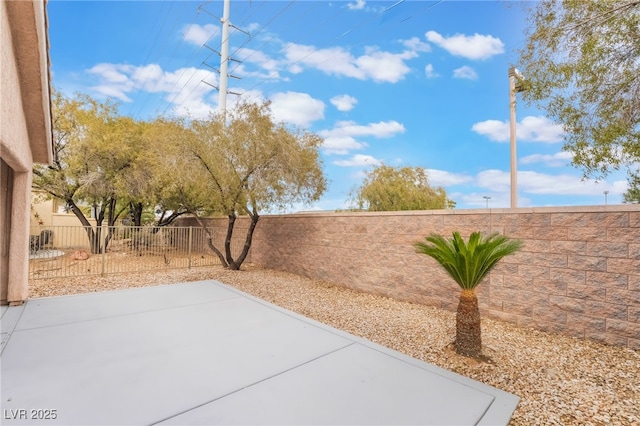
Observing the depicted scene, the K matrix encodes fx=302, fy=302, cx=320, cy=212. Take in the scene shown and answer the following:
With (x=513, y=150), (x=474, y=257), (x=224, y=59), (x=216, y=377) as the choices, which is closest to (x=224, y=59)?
(x=224, y=59)

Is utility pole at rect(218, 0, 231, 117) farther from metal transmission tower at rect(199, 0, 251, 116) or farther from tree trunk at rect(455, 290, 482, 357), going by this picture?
tree trunk at rect(455, 290, 482, 357)

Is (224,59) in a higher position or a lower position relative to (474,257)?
higher

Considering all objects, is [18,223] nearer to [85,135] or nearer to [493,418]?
[493,418]

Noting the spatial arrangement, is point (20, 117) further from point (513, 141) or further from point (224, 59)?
point (224, 59)

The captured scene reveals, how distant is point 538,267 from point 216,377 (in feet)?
17.8

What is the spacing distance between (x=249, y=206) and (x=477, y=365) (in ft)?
26.7

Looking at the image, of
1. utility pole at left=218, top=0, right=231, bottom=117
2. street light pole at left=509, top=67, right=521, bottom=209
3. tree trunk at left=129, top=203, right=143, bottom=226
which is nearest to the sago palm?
street light pole at left=509, top=67, right=521, bottom=209

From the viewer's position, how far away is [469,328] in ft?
14.0

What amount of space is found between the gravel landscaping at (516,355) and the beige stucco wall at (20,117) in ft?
6.55

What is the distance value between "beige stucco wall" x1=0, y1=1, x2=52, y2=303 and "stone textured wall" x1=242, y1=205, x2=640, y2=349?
684 centimetres

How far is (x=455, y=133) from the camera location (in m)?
14.5

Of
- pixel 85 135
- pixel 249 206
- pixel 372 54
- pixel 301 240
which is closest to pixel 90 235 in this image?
pixel 85 135

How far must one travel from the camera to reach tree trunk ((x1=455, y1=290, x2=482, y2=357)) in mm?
4215

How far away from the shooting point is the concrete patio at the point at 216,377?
2.59m
